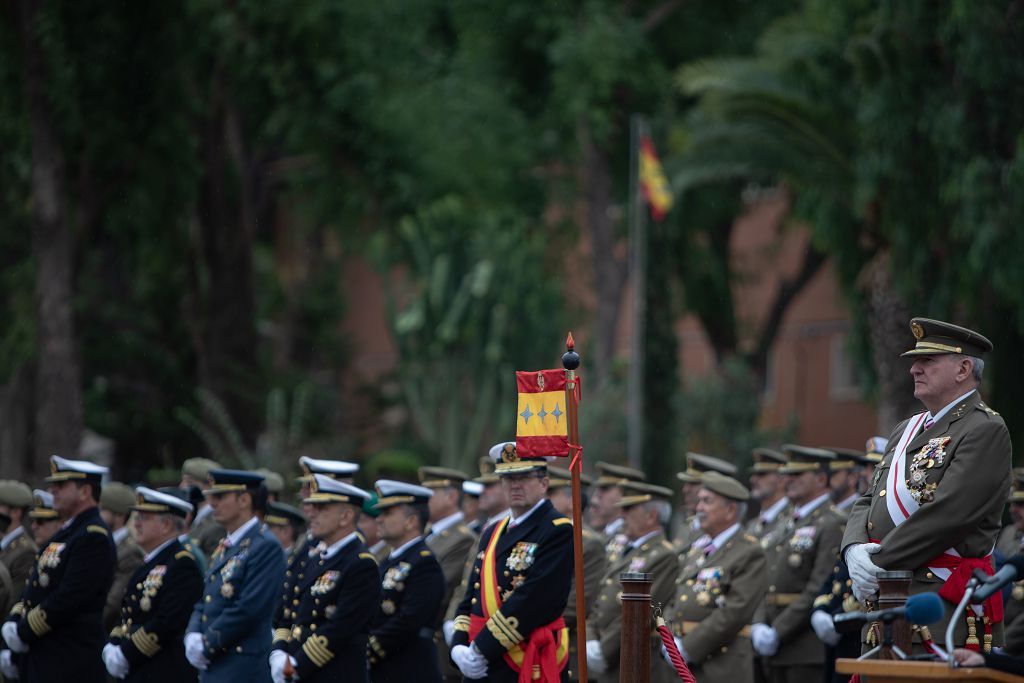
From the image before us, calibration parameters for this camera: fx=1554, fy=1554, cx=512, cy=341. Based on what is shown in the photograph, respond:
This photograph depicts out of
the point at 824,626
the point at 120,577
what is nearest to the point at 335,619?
the point at 824,626

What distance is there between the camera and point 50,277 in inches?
808

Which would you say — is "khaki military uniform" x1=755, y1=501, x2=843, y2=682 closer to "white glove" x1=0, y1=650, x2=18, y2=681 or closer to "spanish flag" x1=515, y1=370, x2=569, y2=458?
"spanish flag" x1=515, y1=370, x2=569, y2=458

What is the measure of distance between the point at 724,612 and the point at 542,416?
2645 millimetres

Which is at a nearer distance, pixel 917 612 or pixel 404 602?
pixel 917 612

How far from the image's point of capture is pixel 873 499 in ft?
22.1

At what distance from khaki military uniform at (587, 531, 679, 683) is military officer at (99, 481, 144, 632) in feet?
11.7

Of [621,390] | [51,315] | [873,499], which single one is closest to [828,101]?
[621,390]

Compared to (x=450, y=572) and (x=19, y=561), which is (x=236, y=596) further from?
(x=19, y=561)

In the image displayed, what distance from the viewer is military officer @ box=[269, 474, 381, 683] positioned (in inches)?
349

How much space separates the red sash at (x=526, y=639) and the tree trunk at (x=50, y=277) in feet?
43.1

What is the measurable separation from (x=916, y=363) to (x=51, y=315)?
52.6 feet

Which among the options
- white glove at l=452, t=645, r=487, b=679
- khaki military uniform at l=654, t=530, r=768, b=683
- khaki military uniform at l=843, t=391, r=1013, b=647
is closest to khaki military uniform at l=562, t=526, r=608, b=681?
khaki military uniform at l=654, t=530, r=768, b=683

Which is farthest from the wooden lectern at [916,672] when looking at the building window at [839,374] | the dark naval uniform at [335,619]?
the building window at [839,374]

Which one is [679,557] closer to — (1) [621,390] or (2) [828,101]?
(2) [828,101]
